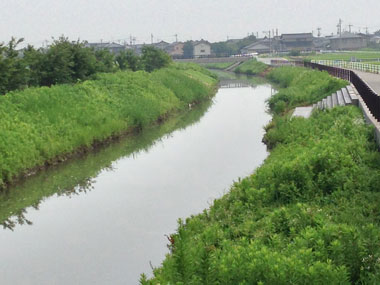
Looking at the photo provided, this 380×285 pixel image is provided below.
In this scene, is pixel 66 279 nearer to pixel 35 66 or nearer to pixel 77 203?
pixel 77 203

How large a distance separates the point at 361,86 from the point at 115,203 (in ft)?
41.1

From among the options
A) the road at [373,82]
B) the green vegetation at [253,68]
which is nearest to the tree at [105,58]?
the road at [373,82]

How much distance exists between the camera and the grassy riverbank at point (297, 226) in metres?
7.18

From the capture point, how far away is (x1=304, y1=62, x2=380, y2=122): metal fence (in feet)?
53.2

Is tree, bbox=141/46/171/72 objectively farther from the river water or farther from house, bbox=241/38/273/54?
house, bbox=241/38/273/54

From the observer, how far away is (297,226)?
9.64m

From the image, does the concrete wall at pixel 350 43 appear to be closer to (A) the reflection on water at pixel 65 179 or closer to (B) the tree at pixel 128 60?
(B) the tree at pixel 128 60

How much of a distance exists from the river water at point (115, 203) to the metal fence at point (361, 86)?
4603mm

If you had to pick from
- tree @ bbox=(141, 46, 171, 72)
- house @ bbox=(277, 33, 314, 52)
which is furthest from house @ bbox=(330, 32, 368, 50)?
tree @ bbox=(141, 46, 171, 72)

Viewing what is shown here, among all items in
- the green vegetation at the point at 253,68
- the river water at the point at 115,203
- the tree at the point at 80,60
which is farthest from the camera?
the green vegetation at the point at 253,68

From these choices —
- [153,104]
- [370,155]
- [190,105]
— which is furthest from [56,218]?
[190,105]

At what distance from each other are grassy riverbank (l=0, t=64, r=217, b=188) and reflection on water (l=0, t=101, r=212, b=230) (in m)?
0.52

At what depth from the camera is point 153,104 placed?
3369cm

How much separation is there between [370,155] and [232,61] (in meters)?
99.5
